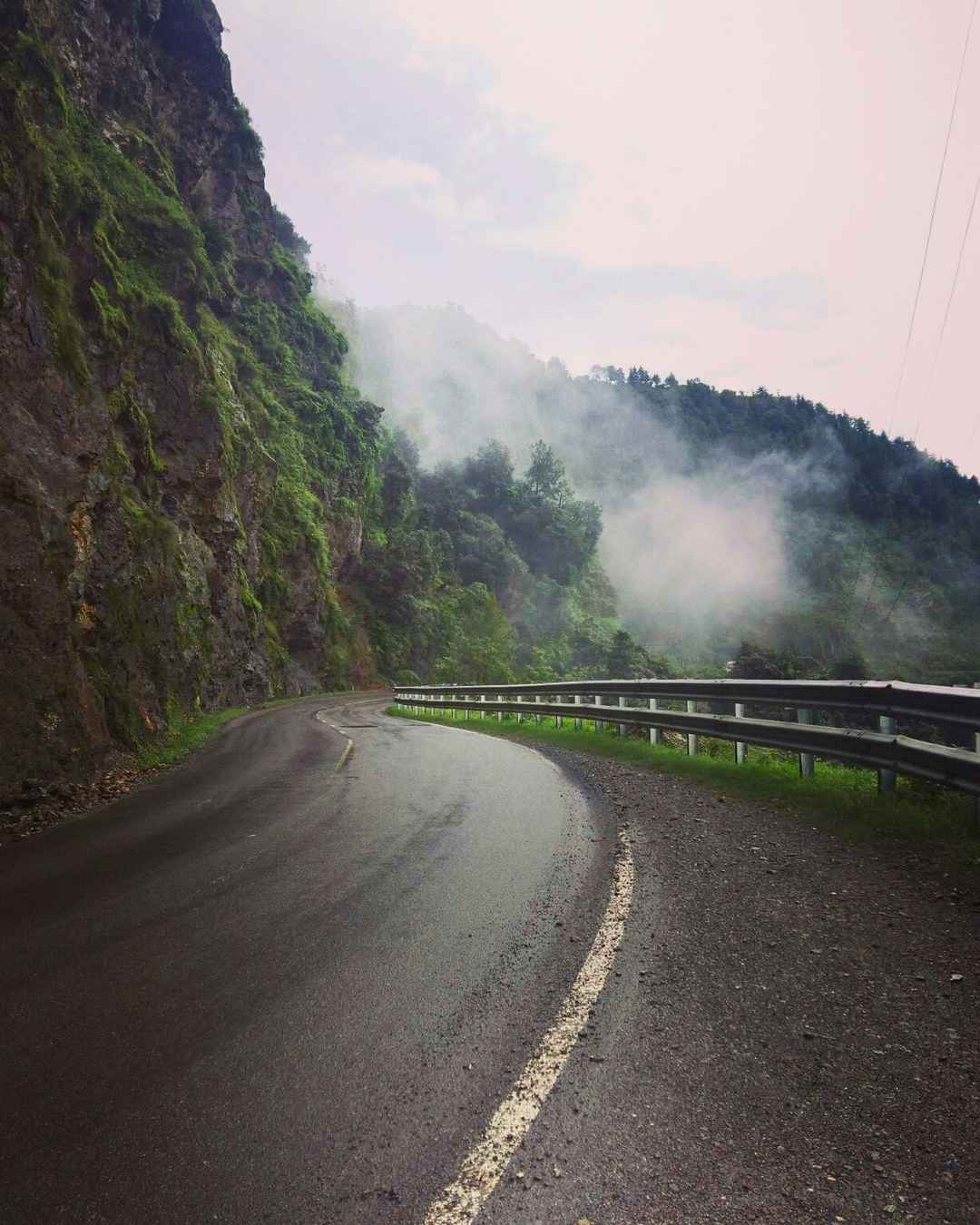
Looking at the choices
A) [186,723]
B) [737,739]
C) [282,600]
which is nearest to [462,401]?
[282,600]

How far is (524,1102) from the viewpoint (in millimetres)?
2340

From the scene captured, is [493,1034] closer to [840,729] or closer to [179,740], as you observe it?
[840,729]

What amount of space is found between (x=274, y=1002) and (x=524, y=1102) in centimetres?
136

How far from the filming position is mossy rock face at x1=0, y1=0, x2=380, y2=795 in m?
11.1

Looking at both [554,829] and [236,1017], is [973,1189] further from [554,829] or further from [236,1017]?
[554,829]

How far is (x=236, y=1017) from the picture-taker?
2977 mm

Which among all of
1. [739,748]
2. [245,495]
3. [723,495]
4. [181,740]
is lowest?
[181,740]

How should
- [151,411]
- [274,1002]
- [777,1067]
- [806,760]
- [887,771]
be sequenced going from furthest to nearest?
[151,411] < [806,760] < [887,771] < [274,1002] < [777,1067]

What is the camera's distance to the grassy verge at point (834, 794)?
5.36 meters

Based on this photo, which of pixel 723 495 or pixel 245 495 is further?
pixel 723 495

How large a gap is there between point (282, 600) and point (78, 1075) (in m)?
41.0

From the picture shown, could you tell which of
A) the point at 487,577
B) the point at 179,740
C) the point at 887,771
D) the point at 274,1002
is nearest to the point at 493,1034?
the point at 274,1002

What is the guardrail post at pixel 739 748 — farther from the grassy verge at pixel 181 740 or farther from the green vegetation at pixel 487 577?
the green vegetation at pixel 487 577

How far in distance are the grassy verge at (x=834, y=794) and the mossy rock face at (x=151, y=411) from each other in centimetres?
871
